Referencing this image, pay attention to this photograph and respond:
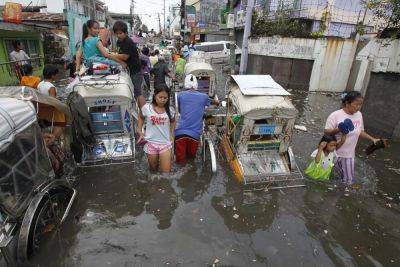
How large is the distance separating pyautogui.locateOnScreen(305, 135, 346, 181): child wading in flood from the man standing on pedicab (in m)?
2.16

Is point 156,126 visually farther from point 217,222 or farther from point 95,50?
point 95,50

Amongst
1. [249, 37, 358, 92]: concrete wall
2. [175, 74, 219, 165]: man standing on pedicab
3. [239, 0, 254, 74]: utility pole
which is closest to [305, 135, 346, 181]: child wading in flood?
[175, 74, 219, 165]: man standing on pedicab

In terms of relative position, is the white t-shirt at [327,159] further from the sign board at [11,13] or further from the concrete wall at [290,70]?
the sign board at [11,13]

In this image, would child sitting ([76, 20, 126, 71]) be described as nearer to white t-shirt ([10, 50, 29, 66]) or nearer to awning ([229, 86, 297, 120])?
awning ([229, 86, 297, 120])

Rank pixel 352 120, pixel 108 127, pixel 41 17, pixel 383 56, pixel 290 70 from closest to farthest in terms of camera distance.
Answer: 1. pixel 352 120
2. pixel 108 127
3. pixel 383 56
4. pixel 290 70
5. pixel 41 17

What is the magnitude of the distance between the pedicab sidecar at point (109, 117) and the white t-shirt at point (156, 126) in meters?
0.81

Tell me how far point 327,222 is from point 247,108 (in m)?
2.17

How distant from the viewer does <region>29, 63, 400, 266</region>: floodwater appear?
3654mm

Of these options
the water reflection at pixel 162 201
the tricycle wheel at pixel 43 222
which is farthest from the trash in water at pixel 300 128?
the tricycle wheel at pixel 43 222

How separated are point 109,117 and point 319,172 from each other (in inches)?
162

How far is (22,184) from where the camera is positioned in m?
3.18

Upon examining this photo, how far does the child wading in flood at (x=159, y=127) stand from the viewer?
4949mm

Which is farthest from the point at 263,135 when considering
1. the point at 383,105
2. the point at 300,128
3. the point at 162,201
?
the point at 383,105

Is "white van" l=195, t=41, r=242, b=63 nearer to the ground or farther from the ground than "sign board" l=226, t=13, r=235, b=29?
nearer to the ground
